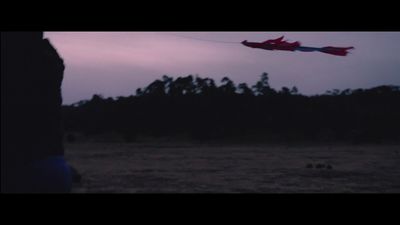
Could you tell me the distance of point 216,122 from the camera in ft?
58.4

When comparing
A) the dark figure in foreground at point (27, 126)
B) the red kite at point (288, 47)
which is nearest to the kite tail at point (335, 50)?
the red kite at point (288, 47)

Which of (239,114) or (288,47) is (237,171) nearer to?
(288,47)

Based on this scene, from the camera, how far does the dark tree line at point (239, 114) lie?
17391mm

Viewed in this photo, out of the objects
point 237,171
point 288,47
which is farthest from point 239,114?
point 288,47

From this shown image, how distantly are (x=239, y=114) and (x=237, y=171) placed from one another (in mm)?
9401

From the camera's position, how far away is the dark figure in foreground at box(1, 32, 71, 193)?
4570 mm

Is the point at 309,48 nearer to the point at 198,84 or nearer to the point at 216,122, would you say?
the point at 216,122

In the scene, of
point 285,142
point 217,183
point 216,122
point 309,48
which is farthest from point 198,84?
point 309,48

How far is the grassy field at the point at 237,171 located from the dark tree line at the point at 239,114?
3.79 meters

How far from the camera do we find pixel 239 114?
1847 centimetres
